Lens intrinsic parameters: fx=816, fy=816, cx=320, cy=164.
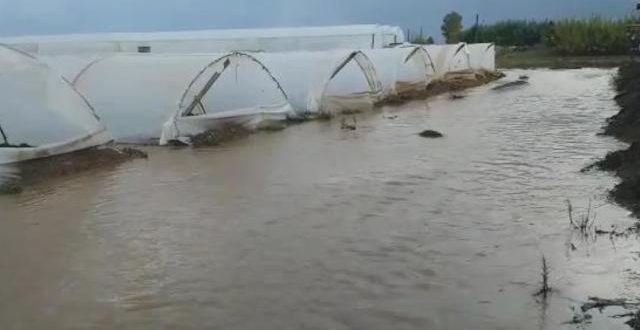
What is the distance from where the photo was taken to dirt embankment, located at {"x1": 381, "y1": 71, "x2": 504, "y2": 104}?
1996 centimetres

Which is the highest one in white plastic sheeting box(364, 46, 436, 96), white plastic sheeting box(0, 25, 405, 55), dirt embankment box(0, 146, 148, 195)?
white plastic sheeting box(0, 25, 405, 55)

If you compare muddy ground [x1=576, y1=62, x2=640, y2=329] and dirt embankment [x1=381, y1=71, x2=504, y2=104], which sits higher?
muddy ground [x1=576, y1=62, x2=640, y2=329]

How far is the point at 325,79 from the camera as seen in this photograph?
16.3 meters

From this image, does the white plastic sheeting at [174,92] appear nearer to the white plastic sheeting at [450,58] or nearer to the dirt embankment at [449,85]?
the dirt embankment at [449,85]

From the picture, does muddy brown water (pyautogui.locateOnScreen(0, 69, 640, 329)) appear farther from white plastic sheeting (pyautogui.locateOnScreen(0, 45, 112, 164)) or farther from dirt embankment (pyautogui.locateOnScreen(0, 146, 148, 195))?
white plastic sheeting (pyautogui.locateOnScreen(0, 45, 112, 164))

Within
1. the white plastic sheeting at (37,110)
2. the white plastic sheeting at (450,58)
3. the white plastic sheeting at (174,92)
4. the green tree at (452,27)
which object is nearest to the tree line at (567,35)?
the green tree at (452,27)

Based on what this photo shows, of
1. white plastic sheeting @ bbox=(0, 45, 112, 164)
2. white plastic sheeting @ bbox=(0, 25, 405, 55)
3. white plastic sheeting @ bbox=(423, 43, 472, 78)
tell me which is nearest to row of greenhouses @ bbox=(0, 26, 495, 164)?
white plastic sheeting @ bbox=(0, 45, 112, 164)

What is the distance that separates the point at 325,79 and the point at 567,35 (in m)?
28.9

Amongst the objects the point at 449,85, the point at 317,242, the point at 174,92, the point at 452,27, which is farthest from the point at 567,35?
the point at 317,242

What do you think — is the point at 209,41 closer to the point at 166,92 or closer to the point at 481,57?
the point at 481,57

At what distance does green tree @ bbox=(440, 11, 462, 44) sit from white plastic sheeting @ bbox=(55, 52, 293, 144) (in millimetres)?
37696

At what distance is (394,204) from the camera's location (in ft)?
24.9

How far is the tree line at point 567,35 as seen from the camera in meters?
39.5

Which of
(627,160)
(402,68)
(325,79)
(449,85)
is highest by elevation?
(325,79)
